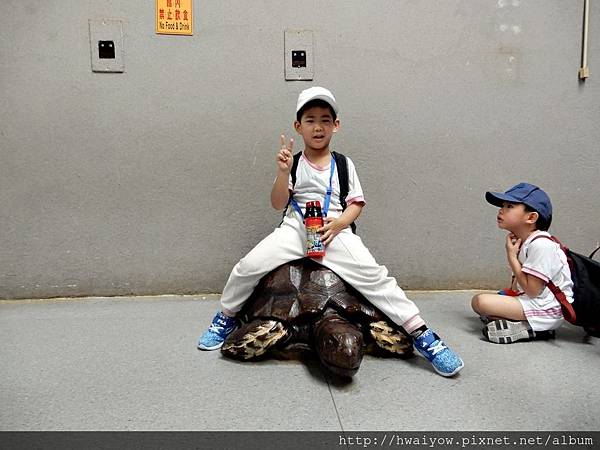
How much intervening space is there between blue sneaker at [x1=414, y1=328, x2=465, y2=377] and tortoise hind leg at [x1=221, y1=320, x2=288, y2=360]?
21.9 inches

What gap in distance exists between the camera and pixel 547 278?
2254mm

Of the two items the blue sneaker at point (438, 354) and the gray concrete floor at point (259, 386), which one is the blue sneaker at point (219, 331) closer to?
the gray concrete floor at point (259, 386)

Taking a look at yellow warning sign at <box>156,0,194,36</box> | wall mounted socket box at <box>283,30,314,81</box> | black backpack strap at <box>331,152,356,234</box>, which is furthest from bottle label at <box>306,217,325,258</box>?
yellow warning sign at <box>156,0,194,36</box>

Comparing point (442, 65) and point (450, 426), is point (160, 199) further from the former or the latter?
point (450, 426)

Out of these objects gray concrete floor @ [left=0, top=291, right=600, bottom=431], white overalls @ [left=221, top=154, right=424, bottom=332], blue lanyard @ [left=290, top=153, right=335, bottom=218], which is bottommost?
gray concrete floor @ [left=0, top=291, right=600, bottom=431]

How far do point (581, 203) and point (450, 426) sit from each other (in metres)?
2.14

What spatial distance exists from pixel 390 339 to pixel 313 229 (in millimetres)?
556

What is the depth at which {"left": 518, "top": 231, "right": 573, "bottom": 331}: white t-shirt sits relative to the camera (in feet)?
7.41

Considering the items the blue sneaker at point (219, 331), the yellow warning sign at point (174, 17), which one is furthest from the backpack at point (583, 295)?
the yellow warning sign at point (174, 17)

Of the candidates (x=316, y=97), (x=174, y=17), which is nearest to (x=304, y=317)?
(x=316, y=97)

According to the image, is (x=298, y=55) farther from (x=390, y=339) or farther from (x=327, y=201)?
(x=390, y=339)

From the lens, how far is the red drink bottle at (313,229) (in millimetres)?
2100

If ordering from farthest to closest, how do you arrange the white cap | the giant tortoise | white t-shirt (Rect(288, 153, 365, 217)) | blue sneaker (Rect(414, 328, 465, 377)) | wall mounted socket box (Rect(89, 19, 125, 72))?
1. wall mounted socket box (Rect(89, 19, 125, 72))
2. white t-shirt (Rect(288, 153, 365, 217))
3. the white cap
4. the giant tortoise
5. blue sneaker (Rect(414, 328, 465, 377))

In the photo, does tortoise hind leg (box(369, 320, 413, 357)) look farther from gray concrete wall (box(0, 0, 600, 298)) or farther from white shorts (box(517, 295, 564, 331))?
gray concrete wall (box(0, 0, 600, 298))
